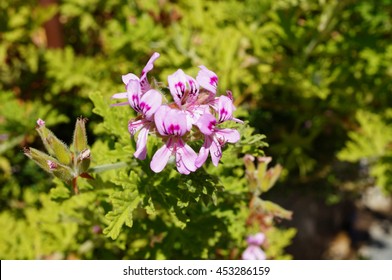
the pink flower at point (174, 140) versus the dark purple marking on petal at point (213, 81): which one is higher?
the dark purple marking on petal at point (213, 81)

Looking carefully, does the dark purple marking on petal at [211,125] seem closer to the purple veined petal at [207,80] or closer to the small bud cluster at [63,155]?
the purple veined petal at [207,80]

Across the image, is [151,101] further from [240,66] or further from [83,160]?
[240,66]

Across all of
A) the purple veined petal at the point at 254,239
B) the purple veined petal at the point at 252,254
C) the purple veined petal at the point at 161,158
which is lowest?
the purple veined petal at the point at 252,254

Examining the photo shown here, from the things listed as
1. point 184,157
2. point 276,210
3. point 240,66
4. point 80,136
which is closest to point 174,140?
point 184,157

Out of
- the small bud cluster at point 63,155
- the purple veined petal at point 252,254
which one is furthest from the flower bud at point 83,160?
the purple veined petal at point 252,254

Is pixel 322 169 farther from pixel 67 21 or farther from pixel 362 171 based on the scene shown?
pixel 67 21

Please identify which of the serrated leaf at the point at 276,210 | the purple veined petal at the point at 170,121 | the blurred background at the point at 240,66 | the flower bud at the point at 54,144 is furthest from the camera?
the blurred background at the point at 240,66

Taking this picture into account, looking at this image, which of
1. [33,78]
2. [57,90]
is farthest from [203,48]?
[33,78]
